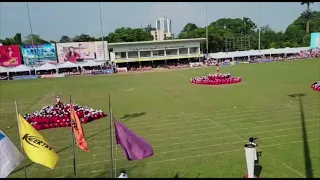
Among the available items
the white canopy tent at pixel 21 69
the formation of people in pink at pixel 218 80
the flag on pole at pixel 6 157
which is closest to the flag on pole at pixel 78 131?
the flag on pole at pixel 6 157

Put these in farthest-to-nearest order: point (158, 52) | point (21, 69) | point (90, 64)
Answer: point (158, 52) → point (90, 64) → point (21, 69)

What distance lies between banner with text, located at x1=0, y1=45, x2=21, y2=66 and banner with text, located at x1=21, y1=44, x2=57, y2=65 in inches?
39.6

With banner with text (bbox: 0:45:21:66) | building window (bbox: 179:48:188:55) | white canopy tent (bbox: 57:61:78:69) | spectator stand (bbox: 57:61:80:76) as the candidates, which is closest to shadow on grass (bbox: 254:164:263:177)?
spectator stand (bbox: 57:61:80:76)

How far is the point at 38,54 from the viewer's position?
5975cm

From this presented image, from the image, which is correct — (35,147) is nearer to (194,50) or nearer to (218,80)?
(218,80)

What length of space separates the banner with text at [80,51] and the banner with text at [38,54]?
4.29 ft

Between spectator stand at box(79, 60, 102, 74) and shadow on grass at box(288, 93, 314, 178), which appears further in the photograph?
spectator stand at box(79, 60, 102, 74)

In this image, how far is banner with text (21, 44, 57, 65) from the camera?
5931 cm

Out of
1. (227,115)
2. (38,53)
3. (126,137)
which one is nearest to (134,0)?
(126,137)

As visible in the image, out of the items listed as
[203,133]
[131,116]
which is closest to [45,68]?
[131,116]

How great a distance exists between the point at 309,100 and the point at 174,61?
158ft

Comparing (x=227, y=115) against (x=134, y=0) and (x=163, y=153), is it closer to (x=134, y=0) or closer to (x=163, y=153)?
(x=163, y=153)

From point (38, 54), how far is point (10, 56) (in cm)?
476

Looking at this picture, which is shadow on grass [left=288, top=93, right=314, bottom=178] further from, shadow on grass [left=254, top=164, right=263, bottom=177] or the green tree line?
the green tree line
